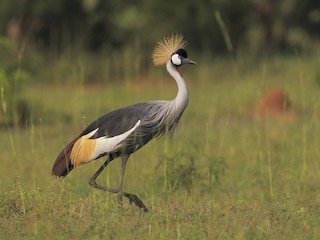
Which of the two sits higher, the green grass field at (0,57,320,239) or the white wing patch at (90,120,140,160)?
the white wing patch at (90,120,140,160)

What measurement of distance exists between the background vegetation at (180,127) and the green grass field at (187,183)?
18 mm

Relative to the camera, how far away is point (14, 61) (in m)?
13.5

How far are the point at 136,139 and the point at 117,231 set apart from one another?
125cm

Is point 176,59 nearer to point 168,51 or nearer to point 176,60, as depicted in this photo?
point 176,60

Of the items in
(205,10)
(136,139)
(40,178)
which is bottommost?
(40,178)

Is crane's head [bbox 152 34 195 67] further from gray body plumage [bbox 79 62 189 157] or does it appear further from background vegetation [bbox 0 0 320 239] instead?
background vegetation [bbox 0 0 320 239]

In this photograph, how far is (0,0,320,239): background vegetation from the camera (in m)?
6.15

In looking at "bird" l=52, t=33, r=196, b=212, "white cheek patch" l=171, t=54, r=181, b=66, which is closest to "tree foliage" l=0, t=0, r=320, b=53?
"white cheek patch" l=171, t=54, r=181, b=66

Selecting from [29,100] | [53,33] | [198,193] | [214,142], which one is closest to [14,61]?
[29,100]

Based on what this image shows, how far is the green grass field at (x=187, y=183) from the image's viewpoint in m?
5.87

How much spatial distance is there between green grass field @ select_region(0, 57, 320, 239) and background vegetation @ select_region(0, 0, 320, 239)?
0.06ft

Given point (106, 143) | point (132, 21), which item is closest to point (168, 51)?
point (106, 143)

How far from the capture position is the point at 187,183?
7992 mm

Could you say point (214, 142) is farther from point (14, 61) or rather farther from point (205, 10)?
point (205, 10)
